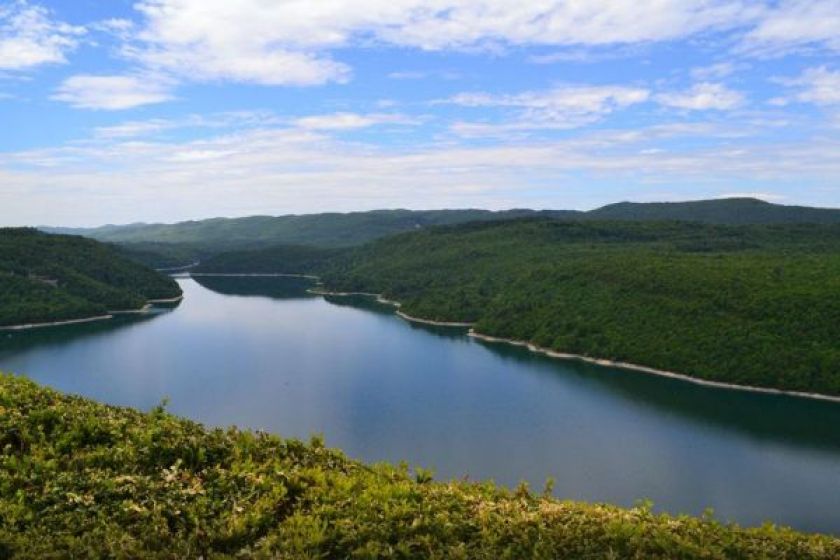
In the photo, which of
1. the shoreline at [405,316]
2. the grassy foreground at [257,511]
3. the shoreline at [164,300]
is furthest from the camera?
the shoreline at [164,300]

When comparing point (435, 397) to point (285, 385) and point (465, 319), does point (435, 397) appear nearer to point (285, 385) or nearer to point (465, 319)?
point (285, 385)

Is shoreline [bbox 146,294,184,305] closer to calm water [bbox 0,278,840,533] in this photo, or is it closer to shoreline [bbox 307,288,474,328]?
shoreline [bbox 307,288,474,328]

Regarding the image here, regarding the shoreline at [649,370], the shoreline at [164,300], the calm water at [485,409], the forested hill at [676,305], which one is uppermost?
the forested hill at [676,305]

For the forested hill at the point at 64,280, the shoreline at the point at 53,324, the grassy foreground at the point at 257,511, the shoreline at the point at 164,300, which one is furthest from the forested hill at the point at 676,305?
the grassy foreground at the point at 257,511

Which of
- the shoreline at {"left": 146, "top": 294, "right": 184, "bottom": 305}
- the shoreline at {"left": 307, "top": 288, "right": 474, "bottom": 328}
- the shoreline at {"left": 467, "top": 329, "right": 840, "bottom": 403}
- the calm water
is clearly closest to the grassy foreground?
the calm water

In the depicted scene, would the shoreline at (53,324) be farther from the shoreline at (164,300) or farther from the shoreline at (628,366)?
the shoreline at (628,366)

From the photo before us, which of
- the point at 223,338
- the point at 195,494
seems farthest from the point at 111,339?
the point at 195,494

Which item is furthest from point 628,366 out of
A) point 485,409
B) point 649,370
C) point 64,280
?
point 64,280
